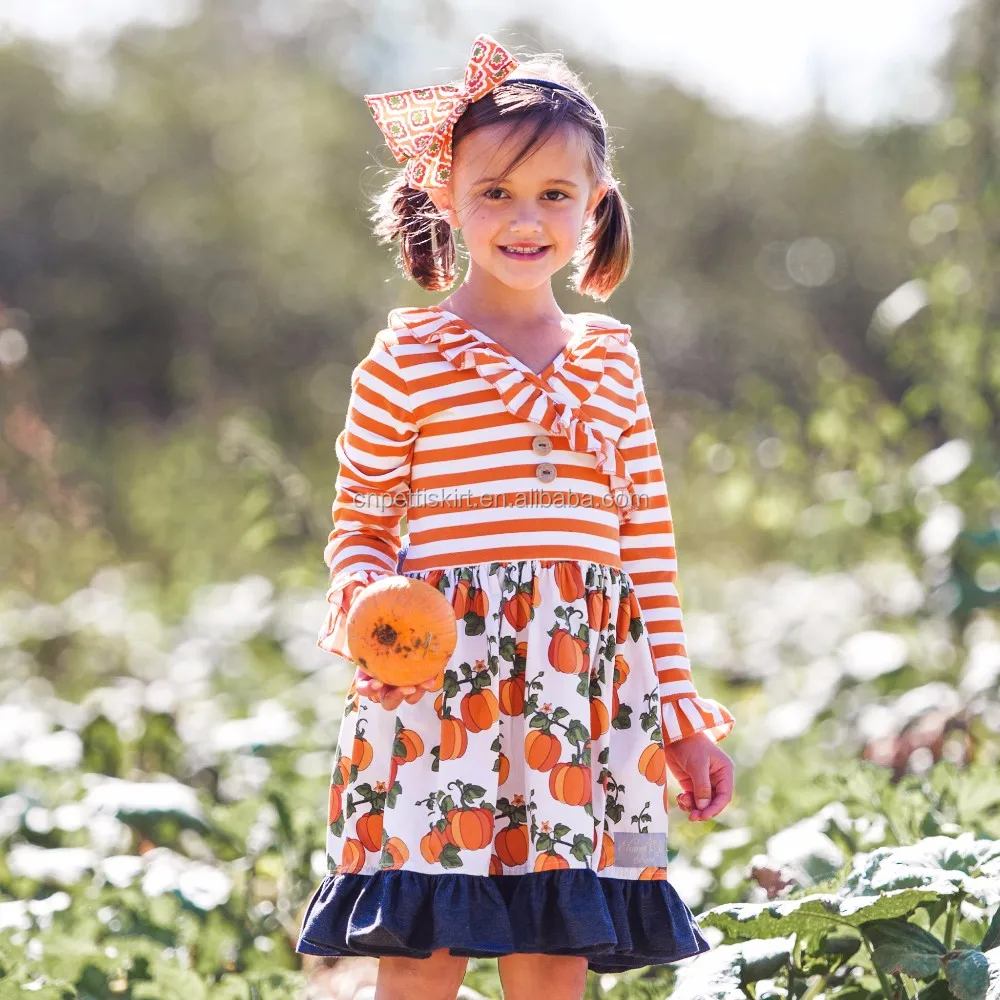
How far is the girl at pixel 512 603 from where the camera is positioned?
6.57 feet

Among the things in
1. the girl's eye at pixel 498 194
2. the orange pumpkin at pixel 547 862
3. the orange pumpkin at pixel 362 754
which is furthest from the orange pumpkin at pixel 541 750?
the girl's eye at pixel 498 194

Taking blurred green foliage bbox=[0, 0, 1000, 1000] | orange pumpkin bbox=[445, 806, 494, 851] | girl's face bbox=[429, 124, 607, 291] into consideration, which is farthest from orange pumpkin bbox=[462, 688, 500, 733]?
girl's face bbox=[429, 124, 607, 291]

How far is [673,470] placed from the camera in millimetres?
8977

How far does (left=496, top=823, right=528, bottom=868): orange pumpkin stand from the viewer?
2.04 m

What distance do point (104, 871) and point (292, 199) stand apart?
46.0 feet

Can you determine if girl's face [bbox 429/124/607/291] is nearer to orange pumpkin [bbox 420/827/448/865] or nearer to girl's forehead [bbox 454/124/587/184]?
girl's forehead [bbox 454/124/587/184]

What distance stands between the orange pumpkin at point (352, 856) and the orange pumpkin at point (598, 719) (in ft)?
1.10

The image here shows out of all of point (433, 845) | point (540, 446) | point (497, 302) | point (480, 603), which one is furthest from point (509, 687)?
point (497, 302)

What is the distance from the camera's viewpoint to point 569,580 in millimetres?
2117

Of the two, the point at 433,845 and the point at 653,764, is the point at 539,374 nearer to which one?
the point at 653,764

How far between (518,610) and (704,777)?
0.37 m

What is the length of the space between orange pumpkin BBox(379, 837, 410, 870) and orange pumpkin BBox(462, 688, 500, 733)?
0.17 meters

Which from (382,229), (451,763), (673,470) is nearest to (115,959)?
(451,763)

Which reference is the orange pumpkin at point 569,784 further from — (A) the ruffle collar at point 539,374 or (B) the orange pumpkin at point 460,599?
(A) the ruffle collar at point 539,374
